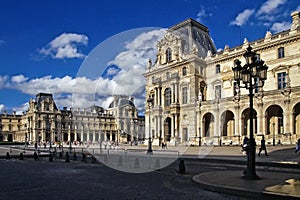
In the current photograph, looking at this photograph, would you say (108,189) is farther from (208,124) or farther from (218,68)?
(218,68)

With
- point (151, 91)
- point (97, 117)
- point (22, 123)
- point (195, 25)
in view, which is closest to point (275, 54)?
point (195, 25)

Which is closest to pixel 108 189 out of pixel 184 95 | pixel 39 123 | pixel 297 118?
pixel 297 118

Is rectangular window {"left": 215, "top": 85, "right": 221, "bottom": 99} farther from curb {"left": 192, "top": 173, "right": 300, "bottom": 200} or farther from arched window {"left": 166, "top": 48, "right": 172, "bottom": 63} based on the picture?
curb {"left": 192, "top": 173, "right": 300, "bottom": 200}

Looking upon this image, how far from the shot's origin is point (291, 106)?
4069 centimetres

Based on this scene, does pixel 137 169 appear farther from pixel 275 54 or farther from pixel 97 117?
pixel 275 54

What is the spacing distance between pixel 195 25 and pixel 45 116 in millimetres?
87151

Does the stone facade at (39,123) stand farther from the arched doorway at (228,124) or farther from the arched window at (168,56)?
the arched doorway at (228,124)

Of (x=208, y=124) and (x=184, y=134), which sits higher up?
(x=208, y=124)

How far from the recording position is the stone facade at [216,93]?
43.6 m

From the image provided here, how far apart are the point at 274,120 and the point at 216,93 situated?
13357 mm

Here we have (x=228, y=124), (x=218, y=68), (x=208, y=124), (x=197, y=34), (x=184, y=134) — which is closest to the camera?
(x=228, y=124)

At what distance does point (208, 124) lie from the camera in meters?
56.0

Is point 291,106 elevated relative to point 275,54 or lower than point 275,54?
lower

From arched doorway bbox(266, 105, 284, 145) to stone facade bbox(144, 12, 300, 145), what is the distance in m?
0.15
